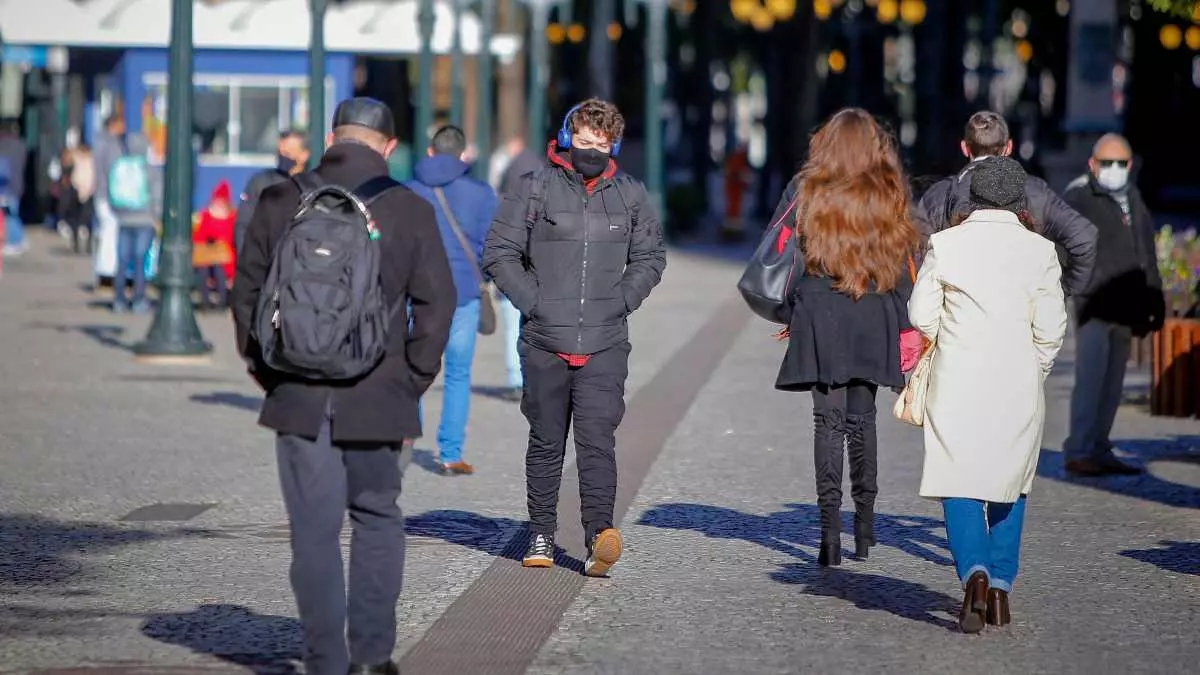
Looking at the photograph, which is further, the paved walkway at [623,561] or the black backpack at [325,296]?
the paved walkway at [623,561]

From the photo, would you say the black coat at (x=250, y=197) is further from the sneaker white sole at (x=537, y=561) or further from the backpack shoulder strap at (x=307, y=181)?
the backpack shoulder strap at (x=307, y=181)

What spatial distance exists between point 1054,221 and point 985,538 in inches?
76.6

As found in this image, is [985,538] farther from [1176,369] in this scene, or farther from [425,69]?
[425,69]

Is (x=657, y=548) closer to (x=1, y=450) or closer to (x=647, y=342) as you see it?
(x=1, y=450)

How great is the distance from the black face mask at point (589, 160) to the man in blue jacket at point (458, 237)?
9.58ft

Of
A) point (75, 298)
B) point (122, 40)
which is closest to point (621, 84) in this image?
point (122, 40)

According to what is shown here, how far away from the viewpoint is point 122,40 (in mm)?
29734

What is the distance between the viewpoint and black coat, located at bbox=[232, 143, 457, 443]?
584cm

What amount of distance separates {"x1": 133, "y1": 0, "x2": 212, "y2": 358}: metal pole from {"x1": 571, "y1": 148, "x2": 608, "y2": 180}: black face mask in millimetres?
8723

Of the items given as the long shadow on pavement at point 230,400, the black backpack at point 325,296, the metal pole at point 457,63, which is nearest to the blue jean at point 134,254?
the long shadow on pavement at point 230,400

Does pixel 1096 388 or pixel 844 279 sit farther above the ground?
pixel 844 279

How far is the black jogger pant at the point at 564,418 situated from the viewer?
26.3 ft

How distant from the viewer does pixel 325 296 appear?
5664mm

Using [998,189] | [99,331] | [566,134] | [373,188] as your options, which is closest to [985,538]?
[998,189]
